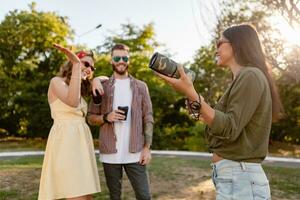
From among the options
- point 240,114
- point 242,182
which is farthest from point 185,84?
point 242,182

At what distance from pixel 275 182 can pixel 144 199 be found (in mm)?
3609

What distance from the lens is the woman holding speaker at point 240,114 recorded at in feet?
6.20

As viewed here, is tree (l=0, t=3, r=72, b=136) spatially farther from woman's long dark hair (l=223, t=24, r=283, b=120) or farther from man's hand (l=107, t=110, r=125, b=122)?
woman's long dark hair (l=223, t=24, r=283, b=120)

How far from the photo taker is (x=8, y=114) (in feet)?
66.8

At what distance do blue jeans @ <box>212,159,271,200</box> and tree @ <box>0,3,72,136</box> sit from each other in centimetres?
1793

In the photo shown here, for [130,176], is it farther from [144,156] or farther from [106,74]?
[106,74]

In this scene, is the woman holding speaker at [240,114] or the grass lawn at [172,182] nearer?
the woman holding speaker at [240,114]

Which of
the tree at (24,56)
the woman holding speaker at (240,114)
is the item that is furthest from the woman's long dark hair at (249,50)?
the tree at (24,56)

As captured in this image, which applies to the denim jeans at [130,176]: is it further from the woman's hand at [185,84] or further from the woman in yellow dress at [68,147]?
the woman's hand at [185,84]

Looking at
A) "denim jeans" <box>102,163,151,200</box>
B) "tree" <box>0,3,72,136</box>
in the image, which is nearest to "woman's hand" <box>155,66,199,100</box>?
"denim jeans" <box>102,163,151,200</box>

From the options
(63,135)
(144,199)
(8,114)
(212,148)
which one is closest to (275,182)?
(144,199)

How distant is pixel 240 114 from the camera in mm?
1924

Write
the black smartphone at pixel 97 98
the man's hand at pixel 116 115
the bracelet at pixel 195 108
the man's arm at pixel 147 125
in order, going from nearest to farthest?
1. the bracelet at pixel 195 108
2. the man's hand at pixel 116 115
3. the black smartphone at pixel 97 98
4. the man's arm at pixel 147 125

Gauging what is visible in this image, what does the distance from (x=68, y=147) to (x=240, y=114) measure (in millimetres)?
1773
